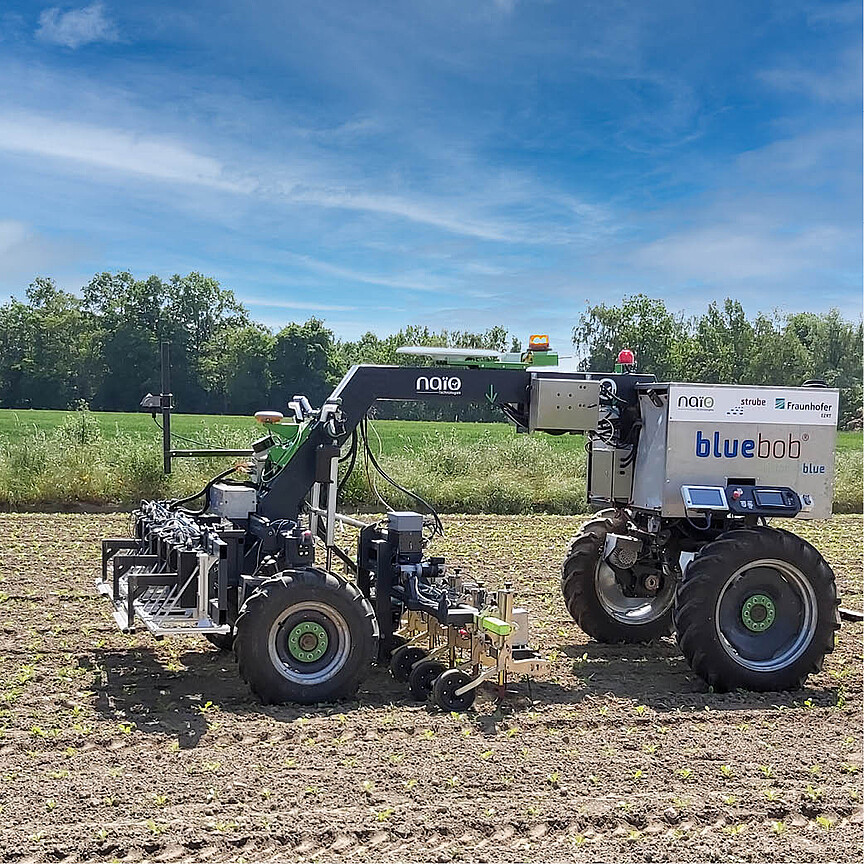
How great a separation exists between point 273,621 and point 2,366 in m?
44.6

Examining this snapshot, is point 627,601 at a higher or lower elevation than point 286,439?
lower

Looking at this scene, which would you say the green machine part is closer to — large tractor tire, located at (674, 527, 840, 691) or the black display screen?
large tractor tire, located at (674, 527, 840, 691)

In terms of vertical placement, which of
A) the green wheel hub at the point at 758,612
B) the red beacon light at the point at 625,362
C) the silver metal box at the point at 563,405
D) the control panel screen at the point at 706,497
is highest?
the red beacon light at the point at 625,362

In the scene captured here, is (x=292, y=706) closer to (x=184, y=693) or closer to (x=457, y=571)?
(x=184, y=693)

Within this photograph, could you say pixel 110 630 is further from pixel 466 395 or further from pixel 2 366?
pixel 2 366

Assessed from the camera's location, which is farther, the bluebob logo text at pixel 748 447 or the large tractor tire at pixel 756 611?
the bluebob logo text at pixel 748 447

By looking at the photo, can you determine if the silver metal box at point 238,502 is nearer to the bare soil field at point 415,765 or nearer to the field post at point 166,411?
the field post at point 166,411

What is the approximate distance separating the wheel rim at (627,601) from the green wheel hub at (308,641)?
9.98ft

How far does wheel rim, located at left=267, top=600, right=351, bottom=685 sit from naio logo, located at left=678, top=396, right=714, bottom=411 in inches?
119

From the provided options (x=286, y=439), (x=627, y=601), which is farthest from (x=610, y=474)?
(x=286, y=439)

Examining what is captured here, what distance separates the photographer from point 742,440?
25.8 feet

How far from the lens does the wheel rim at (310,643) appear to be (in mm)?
6918

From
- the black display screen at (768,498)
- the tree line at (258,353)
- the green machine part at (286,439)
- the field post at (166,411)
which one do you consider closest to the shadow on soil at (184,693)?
the field post at (166,411)

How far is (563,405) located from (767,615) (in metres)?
2.19
